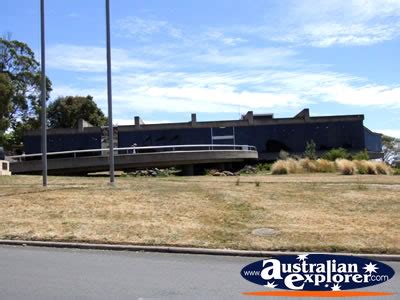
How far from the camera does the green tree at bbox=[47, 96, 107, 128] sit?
85938mm

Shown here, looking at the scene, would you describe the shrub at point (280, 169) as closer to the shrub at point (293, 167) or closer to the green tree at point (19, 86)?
the shrub at point (293, 167)

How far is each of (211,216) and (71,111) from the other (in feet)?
246

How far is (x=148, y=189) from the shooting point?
19.1 m

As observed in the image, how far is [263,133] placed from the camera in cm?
7094

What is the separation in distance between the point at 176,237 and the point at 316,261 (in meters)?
3.50

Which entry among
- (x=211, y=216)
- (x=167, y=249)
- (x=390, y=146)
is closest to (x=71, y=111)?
(x=390, y=146)

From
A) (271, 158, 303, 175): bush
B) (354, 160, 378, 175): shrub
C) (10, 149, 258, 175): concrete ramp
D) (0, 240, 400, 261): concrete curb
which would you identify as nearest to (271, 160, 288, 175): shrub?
(271, 158, 303, 175): bush

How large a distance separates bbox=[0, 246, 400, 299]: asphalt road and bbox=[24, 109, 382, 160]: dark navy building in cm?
6035

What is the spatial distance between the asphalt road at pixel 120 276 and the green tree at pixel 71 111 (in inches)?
3032

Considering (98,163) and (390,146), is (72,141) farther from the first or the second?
(390,146)

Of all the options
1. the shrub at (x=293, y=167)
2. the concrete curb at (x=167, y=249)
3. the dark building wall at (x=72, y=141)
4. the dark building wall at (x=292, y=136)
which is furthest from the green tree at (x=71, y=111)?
the concrete curb at (x=167, y=249)

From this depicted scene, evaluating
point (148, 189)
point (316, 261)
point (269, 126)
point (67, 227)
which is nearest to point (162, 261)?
point (316, 261)

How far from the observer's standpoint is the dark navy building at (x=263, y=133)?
Answer: 232 feet

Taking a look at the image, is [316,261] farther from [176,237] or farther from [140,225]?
[140,225]
